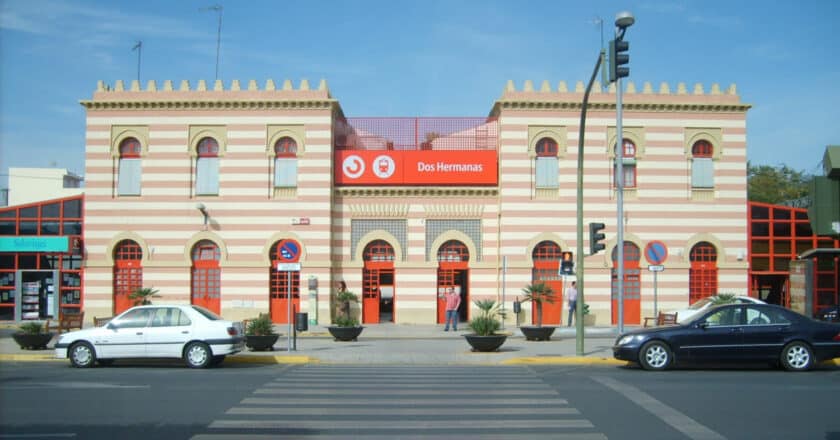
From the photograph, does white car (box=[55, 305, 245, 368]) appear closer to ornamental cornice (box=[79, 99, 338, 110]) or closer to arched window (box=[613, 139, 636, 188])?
ornamental cornice (box=[79, 99, 338, 110])

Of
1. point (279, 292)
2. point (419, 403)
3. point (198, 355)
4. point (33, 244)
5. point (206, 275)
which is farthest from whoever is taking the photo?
point (33, 244)

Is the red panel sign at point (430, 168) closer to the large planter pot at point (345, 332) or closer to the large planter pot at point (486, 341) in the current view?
the large planter pot at point (345, 332)

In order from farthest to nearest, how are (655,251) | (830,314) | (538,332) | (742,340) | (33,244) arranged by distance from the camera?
(33,244) < (830,314) < (538,332) < (655,251) < (742,340)

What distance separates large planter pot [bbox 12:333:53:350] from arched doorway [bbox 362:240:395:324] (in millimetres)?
12525

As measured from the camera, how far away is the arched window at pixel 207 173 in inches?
1189

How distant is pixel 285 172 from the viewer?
3030 cm

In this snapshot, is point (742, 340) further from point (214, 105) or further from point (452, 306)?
point (214, 105)

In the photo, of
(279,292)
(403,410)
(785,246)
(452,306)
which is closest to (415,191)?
(452,306)

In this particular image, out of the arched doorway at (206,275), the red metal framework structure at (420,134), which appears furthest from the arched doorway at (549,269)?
the arched doorway at (206,275)

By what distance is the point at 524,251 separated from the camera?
2992 centimetres

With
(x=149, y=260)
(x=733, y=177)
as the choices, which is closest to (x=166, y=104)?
(x=149, y=260)

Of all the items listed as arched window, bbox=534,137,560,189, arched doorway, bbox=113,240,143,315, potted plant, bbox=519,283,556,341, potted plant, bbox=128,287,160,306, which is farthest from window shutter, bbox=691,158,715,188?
arched doorway, bbox=113,240,143,315

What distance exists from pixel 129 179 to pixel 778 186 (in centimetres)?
4440

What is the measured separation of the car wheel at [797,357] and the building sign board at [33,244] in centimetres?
2619
